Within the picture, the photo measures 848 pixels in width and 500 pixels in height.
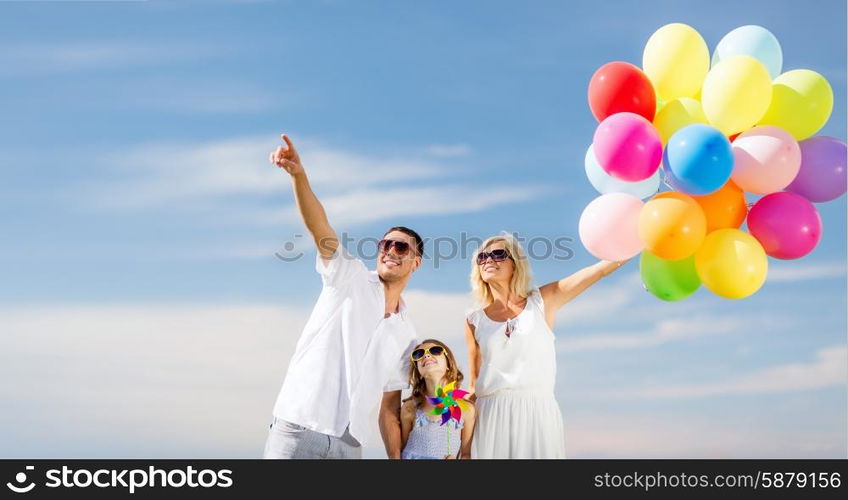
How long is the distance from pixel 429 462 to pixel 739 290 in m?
2.33

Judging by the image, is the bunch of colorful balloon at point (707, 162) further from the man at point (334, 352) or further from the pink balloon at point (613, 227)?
the man at point (334, 352)

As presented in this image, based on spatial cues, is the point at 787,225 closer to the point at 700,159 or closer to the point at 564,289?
the point at 700,159

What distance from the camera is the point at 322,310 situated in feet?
18.5

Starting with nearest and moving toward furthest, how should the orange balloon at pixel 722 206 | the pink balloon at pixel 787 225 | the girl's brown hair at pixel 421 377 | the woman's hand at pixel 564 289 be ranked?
the pink balloon at pixel 787 225 < the orange balloon at pixel 722 206 < the girl's brown hair at pixel 421 377 < the woman's hand at pixel 564 289

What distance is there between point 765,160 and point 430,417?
2.87 m

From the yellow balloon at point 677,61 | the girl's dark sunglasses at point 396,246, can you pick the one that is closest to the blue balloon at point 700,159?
the yellow balloon at point 677,61

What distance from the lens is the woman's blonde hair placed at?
21.4ft

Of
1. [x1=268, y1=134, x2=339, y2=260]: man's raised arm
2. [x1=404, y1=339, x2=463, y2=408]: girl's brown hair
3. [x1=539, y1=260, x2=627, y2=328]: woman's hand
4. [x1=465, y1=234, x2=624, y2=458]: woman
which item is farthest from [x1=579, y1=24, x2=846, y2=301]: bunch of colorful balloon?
[x1=268, y1=134, x2=339, y2=260]: man's raised arm

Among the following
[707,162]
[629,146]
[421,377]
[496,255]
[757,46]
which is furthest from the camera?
[496,255]

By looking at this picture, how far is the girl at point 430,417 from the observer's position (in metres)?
6.17

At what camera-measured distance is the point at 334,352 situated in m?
5.52

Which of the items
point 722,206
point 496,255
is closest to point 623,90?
point 722,206

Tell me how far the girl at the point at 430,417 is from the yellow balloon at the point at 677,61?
2.44 metres

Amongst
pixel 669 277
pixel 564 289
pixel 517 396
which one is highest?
pixel 564 289
